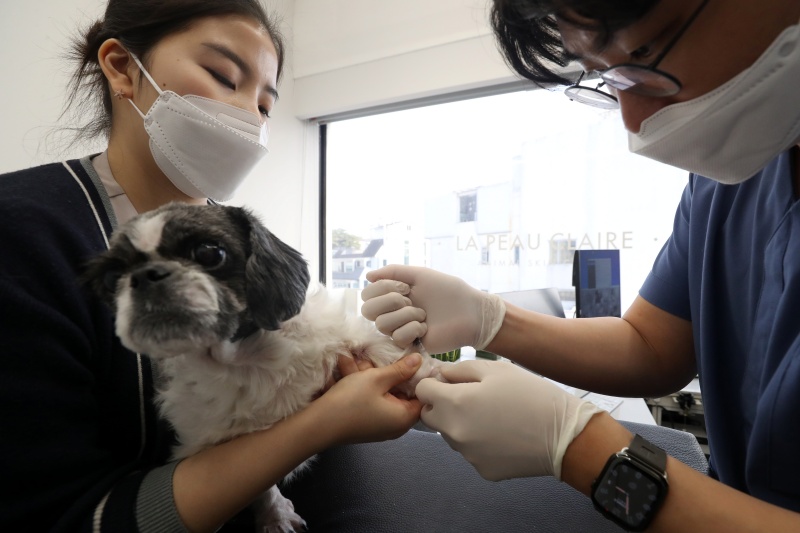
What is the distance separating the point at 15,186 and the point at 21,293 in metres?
0.24

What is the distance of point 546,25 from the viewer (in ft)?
2.42

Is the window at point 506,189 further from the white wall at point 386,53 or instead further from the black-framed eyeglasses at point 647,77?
the black-framed eyeglasses at point 647,77

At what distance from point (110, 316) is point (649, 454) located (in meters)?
0.99

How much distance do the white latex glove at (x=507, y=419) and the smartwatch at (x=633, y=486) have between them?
0.25 ft

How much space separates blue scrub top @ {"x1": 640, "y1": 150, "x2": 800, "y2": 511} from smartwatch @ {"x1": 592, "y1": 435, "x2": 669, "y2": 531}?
0.62ft

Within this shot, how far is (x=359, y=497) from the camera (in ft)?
2.92

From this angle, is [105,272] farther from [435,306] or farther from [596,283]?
[596,283]

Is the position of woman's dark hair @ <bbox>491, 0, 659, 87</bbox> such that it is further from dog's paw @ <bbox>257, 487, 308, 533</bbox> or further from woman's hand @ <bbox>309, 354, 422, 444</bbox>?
dog's paw @ <bbox>257, 487, 308, 533</bbox>

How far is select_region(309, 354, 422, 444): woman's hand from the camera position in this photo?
745 mm

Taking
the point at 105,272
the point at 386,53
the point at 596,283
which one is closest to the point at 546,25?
the point at 105,272

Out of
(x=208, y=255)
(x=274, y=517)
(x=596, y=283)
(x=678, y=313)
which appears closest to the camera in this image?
(x=208, y=255)

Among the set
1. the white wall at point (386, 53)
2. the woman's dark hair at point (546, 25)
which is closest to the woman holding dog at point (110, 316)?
the woman's dark hair at point (546, 25)

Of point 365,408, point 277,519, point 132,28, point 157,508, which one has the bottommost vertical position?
point 277,519

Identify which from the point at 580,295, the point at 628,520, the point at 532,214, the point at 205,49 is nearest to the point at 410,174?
the point at 532,214
